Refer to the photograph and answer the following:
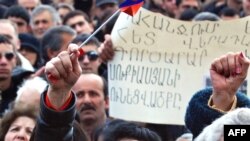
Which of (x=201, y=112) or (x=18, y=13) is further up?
(x=201, y=112)

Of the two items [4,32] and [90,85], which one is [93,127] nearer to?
[90,85]

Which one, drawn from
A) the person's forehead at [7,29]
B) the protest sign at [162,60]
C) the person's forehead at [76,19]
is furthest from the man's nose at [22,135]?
the person's forehead at [76,19]

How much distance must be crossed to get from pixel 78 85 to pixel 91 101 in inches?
7.6

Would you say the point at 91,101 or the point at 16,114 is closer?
the point at 16,114

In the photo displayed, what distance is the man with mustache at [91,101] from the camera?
717 centimetres

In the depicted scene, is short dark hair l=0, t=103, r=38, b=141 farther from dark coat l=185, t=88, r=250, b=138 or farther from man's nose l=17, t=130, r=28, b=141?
dark coat l=185, t=88, r=250, b=138

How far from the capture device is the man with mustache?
7.17 m

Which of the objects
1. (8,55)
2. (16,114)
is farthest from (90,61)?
(16,114)

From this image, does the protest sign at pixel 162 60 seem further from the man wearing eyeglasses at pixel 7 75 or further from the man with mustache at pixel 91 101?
the man wearing eyeglasses at pixel 7 75

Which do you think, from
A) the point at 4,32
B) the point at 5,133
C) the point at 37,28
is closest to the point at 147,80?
the point at 5,133

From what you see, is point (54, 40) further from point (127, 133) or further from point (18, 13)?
point (127, 133)

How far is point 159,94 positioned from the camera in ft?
21.8

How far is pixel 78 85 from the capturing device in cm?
746

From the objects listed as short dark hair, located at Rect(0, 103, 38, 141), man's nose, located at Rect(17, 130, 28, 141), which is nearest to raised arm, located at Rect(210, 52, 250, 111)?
man's nose, located at Rect(17, 130, 28, 141)
